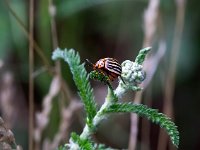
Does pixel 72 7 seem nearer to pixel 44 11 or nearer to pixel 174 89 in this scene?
pixel 44 11

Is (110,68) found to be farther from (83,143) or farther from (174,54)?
(174,54)

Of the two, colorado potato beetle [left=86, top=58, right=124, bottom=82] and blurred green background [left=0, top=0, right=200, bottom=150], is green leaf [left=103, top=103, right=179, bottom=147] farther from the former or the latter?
blurred green background [left=0, top=0, right=200, bottom=150]

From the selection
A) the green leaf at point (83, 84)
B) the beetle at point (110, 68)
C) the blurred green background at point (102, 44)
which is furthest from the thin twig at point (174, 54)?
the beetle at point (110, 68)

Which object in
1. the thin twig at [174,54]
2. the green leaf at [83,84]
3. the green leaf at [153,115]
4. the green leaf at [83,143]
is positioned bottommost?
the green leaf at [83,143]

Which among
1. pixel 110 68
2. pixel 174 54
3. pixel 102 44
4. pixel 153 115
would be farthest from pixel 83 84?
pixel 102 44

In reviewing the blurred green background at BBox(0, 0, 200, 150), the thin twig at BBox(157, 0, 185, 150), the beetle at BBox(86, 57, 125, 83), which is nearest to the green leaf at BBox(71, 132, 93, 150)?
the beetle at BBox(86, 57, 125, 83)

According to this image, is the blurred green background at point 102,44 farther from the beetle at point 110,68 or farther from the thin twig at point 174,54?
the beetle at point 110,68

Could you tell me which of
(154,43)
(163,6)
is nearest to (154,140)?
(154,43)

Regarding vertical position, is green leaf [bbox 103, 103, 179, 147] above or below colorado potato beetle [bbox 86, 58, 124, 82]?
below
